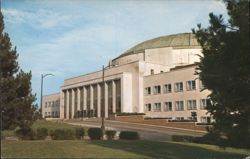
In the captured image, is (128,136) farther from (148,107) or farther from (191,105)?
(148,107)

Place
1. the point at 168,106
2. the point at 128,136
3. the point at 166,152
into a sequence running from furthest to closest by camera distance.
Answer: the point at 168,106, the point at 128,136, the point at 166,152

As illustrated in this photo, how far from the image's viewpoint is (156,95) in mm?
85250

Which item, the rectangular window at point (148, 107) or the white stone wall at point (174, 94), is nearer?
the white stone wall at point (174, 94)

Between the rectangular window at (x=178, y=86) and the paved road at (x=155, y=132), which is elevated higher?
the rectangular window at (x=178, y=86)

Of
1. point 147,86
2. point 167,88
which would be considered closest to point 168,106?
point 167,88

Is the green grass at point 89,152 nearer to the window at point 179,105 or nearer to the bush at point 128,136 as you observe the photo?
the bush at point 128,136

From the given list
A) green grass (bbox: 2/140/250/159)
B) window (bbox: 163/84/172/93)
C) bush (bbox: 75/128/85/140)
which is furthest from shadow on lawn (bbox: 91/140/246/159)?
window (bbox: 163/84/172/93)

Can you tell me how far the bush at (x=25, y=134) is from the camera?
96.0ft

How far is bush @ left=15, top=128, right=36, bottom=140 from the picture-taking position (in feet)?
96.0

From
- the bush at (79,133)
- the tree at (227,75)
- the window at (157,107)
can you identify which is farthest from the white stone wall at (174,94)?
the tree at (227,75)

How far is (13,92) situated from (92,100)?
71.5 meters

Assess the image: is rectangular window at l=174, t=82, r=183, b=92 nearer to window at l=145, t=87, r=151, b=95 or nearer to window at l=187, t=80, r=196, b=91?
window at l=187, t=80, r=196, b=91

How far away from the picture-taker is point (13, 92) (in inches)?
1051

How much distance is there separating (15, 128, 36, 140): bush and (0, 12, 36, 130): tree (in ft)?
4.44
